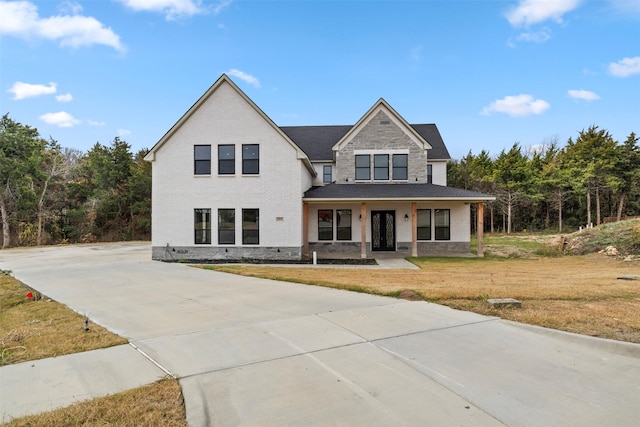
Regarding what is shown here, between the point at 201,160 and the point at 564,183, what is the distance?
115 ft

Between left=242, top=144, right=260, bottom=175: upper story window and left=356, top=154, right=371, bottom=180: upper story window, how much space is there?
5870 millimetres

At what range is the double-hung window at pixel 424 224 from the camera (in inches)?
781

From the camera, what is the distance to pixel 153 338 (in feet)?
17.6

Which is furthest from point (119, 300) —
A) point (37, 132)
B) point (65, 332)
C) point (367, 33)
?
point (37, 132)

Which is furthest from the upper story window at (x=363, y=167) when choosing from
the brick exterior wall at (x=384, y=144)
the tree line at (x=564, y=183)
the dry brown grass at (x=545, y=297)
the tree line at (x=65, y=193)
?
the tree line at (x=65, y=193)

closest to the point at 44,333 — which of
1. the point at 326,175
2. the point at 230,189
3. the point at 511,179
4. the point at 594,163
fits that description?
the point at 230,189

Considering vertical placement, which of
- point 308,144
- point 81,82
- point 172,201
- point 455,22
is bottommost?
point 172,201

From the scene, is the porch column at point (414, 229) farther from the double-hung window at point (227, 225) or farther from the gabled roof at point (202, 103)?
the double-hung window at point (227, 225)

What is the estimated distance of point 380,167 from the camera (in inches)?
794

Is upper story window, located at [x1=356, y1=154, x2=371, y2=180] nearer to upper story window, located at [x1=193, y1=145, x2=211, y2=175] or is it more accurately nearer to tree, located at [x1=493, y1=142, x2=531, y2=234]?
upper story window, located at [x1=193, y1=145, x2=211, y2=175]

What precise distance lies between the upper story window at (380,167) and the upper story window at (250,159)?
6.70 m

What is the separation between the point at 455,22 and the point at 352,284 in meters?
14.2

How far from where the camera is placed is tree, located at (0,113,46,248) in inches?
1108

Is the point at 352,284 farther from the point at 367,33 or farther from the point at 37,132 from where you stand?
the point at 37,132
